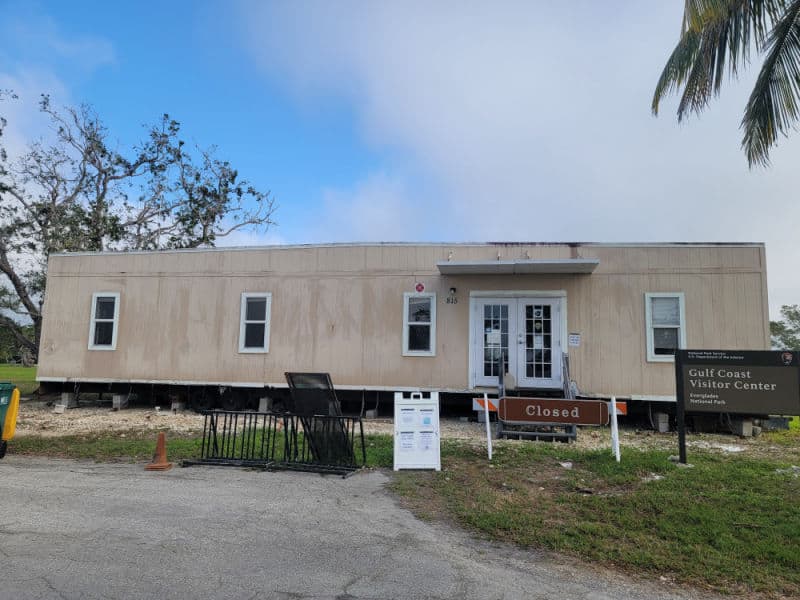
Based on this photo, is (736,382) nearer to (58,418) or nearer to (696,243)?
(696,243)

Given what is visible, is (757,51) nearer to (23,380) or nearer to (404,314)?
(404,314)

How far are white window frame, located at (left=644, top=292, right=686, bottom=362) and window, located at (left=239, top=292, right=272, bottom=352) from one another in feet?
27.1

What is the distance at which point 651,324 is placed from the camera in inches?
471

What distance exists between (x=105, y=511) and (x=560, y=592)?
14.4ft

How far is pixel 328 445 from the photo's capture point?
26.3 feet

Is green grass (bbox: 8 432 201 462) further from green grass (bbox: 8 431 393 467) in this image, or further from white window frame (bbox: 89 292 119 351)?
white window frame (bbox: 89 292 119 351)

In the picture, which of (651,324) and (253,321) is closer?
(651,324)

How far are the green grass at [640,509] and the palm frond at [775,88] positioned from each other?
454 cm

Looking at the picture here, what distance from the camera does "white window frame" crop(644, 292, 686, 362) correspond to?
1184cm

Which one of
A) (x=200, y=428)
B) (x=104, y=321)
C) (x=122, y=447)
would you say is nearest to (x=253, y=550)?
(x=122, y=447)

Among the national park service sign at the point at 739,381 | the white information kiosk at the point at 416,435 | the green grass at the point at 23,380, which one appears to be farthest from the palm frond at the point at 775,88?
the green grass at the point at 23,380

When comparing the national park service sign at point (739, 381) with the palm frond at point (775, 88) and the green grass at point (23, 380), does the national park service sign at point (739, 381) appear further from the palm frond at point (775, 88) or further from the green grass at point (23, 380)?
the green grass at point (23, 380)

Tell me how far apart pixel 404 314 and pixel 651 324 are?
513 cm

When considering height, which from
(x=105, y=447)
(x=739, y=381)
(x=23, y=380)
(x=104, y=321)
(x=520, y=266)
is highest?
(x=520, y=266)
